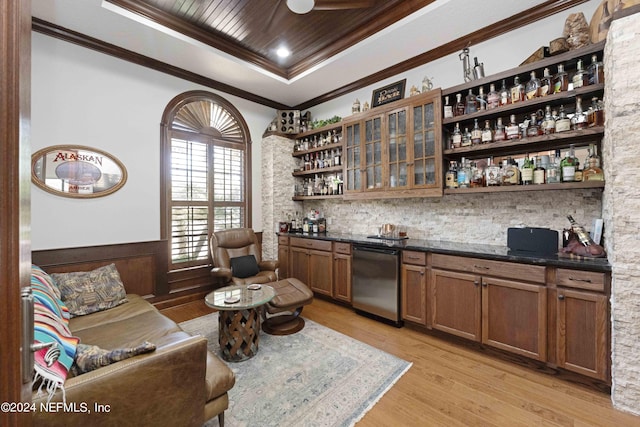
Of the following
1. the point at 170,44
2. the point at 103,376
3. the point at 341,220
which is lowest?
the point at 103,376

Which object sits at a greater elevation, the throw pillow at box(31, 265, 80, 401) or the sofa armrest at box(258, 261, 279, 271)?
the throw pillow at box(31, 265, 80, 401)

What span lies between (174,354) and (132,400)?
233 mm

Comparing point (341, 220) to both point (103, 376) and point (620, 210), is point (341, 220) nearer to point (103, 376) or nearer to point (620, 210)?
point (620, 210)

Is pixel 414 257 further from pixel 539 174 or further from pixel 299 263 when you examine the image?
pixel 299 263

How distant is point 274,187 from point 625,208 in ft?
13.3

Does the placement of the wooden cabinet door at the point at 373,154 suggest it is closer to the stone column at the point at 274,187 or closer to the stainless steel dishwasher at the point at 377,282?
the stainless steel dishwasher at the point at 377,282

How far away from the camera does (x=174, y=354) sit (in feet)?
4.48

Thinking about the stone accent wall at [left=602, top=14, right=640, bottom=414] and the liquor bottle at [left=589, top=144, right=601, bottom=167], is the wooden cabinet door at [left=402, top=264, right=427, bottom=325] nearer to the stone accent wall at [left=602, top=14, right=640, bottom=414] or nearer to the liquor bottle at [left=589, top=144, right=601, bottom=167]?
the stone accent wall at [left=602, top=14, right=640, bottom=414]

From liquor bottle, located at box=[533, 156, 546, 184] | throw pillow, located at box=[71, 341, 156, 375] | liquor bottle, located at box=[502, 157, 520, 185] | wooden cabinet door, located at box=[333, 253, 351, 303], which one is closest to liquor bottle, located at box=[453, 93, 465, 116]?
liquor bottle, located at box=[502, 157, 520, 185]

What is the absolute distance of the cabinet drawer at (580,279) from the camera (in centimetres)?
198

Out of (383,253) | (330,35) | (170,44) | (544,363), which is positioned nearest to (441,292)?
(383,253)

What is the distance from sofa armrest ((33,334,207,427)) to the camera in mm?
1125

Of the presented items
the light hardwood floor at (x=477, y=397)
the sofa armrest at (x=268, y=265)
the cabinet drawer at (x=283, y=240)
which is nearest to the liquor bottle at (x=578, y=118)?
the light hardwood floor at (x=477, y=397)

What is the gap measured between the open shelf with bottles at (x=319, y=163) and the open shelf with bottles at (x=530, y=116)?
169cm
